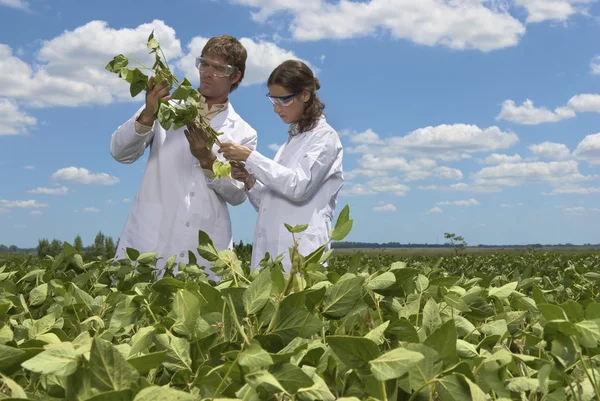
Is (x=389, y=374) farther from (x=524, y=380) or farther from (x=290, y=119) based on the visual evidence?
(x=290, y=119)

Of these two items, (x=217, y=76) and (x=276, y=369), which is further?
(x=217, y=76)

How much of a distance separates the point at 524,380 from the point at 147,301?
102 centimetres

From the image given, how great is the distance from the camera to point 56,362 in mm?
840

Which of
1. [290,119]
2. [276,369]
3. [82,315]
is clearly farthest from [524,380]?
[290,119]

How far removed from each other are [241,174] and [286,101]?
679mm

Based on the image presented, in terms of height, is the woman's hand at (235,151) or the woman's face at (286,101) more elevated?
the woman's face at (286,101)

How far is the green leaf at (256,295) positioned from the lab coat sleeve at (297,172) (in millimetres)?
3426

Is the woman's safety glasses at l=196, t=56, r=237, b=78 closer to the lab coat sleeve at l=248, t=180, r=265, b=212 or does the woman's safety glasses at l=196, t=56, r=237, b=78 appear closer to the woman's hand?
the woman's hand

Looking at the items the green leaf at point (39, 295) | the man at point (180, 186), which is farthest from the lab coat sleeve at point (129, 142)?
the green leaf at point (39, 295)

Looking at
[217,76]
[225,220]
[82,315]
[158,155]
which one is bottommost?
[82,315]

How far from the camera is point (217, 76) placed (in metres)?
4.99

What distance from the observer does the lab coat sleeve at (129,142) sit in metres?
4.90

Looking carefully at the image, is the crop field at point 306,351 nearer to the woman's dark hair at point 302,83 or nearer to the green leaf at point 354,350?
the green leaf at point 354,350

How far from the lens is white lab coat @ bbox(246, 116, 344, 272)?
14.8ft
